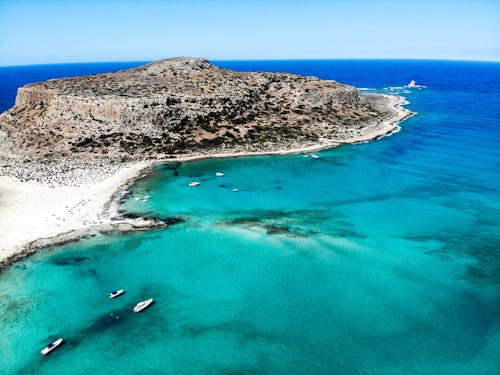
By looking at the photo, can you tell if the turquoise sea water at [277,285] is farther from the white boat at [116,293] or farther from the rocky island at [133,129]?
the rocky island at [133,129]

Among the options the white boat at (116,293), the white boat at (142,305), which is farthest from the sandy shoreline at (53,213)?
the white boat at (142,305)

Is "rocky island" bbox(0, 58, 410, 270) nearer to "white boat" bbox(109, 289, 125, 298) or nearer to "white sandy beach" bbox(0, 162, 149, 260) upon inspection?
"white sandy beach" bbox(0, 162, 149, 260)

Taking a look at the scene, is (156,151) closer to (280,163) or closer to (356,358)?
(280,163)

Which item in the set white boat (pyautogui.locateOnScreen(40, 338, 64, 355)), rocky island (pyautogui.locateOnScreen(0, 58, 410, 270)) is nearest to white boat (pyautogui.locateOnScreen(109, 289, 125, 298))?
white boat (pyautogui.locateOnScreen(40, 338, 64, 355))

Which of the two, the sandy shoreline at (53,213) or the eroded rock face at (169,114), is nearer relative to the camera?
the sandy shoreline at (53,213)

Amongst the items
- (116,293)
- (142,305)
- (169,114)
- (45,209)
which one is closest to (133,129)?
(169,114)
